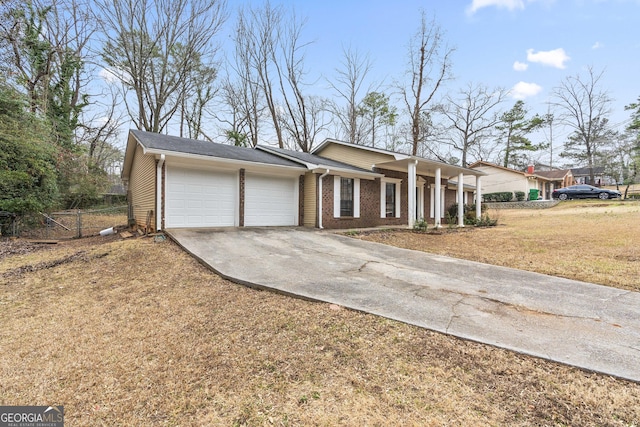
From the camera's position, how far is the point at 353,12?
13992 mm

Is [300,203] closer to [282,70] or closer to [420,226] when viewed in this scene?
[420,226]

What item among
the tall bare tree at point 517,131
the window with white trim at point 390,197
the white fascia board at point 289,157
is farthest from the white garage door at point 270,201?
the tall bare tree at point 517,131

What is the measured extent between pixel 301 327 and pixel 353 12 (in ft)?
50.3

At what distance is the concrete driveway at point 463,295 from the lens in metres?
2.87

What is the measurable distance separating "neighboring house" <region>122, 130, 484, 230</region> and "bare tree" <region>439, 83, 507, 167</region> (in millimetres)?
16881

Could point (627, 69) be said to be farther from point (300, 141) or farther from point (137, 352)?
point (137, 352)

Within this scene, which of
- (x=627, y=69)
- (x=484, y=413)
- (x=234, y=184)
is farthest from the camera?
(x=627, y=69)

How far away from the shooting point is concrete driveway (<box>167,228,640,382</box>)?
2871 millimetres

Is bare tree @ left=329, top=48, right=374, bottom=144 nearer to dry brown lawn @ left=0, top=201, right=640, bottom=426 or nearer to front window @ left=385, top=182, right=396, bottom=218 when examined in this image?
front window @ left=385, top=182, right=396, bottom=218

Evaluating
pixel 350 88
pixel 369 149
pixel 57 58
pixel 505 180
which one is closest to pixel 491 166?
pixel 505 180

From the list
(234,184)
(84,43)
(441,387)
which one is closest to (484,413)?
(441,387)

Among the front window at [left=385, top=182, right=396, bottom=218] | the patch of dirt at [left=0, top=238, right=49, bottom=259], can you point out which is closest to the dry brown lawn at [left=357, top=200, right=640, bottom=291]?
the front window at [left=385, top=182, right=396, bottom=218]

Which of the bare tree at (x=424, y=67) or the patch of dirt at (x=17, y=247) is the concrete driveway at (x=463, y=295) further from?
the bare tree at (x=424, y=67)

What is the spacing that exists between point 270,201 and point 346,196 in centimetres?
313
